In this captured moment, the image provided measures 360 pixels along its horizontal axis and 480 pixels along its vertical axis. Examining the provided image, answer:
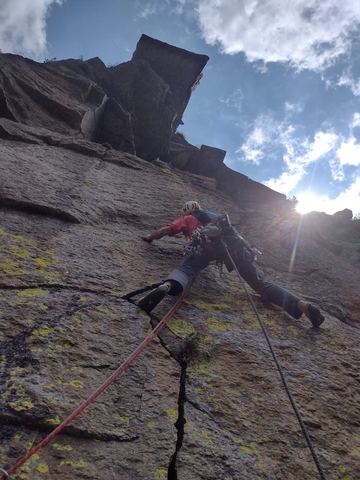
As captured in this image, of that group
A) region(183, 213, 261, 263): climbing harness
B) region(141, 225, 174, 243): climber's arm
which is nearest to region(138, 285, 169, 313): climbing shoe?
region(183, 213, 261, 263): climbing harness

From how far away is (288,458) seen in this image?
8.30 ft

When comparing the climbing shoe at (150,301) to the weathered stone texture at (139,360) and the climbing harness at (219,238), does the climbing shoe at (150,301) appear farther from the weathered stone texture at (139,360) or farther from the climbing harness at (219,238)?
the climbing harness at (219,238)

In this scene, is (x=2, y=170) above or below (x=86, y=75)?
below

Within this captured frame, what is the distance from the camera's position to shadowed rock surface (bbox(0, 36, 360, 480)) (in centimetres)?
226

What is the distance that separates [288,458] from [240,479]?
0.49 metres

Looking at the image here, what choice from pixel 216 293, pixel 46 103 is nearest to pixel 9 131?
pixel 46 103

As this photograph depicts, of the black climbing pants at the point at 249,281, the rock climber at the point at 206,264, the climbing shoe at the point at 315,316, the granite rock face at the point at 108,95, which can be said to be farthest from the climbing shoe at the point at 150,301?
the granite rock face at the point at 108,95

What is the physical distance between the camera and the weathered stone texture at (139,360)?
2258 mm

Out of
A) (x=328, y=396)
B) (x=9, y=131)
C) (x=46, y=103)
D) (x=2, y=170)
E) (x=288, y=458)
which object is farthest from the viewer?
(x=46, y=103)

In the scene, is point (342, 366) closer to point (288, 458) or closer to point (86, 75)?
point (288, 458)

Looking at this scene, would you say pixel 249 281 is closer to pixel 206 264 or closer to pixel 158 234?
pixel 206 264

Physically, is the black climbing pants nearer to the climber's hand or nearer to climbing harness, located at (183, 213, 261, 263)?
climbing harness, located at (183, 213, 261, 263)

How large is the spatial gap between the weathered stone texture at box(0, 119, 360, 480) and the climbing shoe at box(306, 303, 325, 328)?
0.13 m

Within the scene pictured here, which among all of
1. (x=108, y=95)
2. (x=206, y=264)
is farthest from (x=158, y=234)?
(x=108, y=95)
